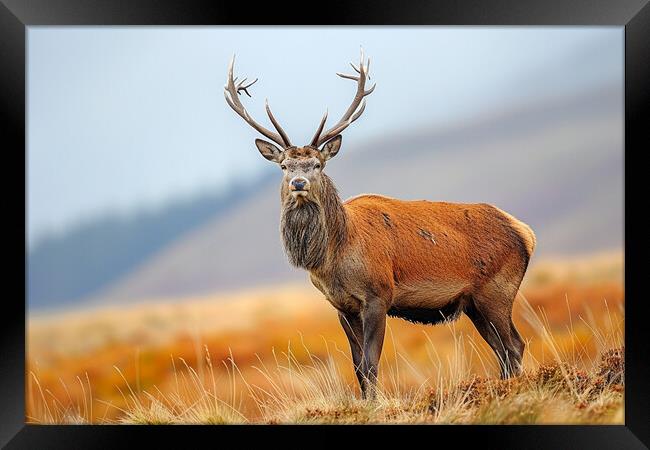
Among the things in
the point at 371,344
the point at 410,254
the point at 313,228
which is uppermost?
the point at 313,228

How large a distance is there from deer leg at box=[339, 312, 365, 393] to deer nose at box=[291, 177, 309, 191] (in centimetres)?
147

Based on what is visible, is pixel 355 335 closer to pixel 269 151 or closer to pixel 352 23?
pixel 269 151

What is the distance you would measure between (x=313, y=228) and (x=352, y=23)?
2.12m

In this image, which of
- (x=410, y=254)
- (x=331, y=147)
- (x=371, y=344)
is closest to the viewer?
(x=371, y=344)

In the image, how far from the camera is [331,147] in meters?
9.69

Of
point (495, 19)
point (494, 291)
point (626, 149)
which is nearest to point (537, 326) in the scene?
point (494, 291)

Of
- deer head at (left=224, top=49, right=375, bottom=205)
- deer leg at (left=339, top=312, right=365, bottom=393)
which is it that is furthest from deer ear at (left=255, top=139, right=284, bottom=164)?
deer leg at (left=339, top=312, right=365, bottom=393)

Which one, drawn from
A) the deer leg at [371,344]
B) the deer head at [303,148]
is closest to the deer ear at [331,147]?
the deer head at [303,148]

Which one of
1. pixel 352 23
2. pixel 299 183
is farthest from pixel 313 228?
pixel 352 23

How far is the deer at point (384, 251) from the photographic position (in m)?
9.59

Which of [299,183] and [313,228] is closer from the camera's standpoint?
[299,183]

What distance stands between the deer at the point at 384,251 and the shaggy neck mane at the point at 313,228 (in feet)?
0.03

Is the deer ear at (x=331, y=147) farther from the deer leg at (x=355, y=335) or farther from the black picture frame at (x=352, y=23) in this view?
the deer leg at (x=355, y=335)

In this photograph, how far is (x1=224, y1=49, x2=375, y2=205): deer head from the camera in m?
9.40
